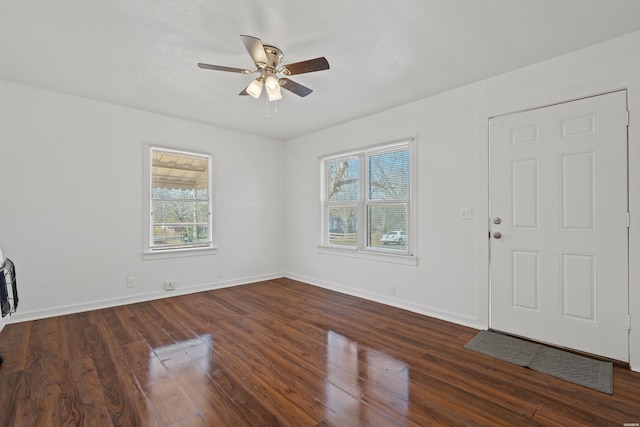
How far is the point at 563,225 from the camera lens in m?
2.67

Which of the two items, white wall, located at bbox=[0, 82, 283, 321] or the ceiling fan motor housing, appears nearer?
the ceiling fan motor housing

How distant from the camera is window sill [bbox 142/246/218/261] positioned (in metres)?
4.14

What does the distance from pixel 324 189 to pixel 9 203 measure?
3.84 metres

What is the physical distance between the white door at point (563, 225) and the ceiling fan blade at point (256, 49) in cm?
231

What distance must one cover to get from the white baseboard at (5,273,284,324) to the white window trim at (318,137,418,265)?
1500 millimetres

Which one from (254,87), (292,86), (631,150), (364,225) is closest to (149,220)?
(254,87)

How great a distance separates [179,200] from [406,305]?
347 centimetres

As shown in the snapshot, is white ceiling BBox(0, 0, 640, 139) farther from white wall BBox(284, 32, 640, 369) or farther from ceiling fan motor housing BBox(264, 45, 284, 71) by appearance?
white wall BBox(284, 32, 640, 369)

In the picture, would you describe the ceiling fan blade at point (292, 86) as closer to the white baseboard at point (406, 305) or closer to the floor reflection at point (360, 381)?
the floor reflection at point (360, 381)

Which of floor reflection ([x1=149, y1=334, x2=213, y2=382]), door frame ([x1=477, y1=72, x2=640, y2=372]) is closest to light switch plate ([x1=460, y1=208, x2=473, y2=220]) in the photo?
door frame ([x1=477, y1=72, x2=640, y2=372])

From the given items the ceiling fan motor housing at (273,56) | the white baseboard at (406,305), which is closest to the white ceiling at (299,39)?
the ceiling fan motor housing at (273,56)

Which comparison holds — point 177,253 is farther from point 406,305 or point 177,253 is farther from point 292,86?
point 406,305

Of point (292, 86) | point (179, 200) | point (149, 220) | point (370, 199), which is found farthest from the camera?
point (179, 200)

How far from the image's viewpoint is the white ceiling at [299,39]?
6.77 ft
